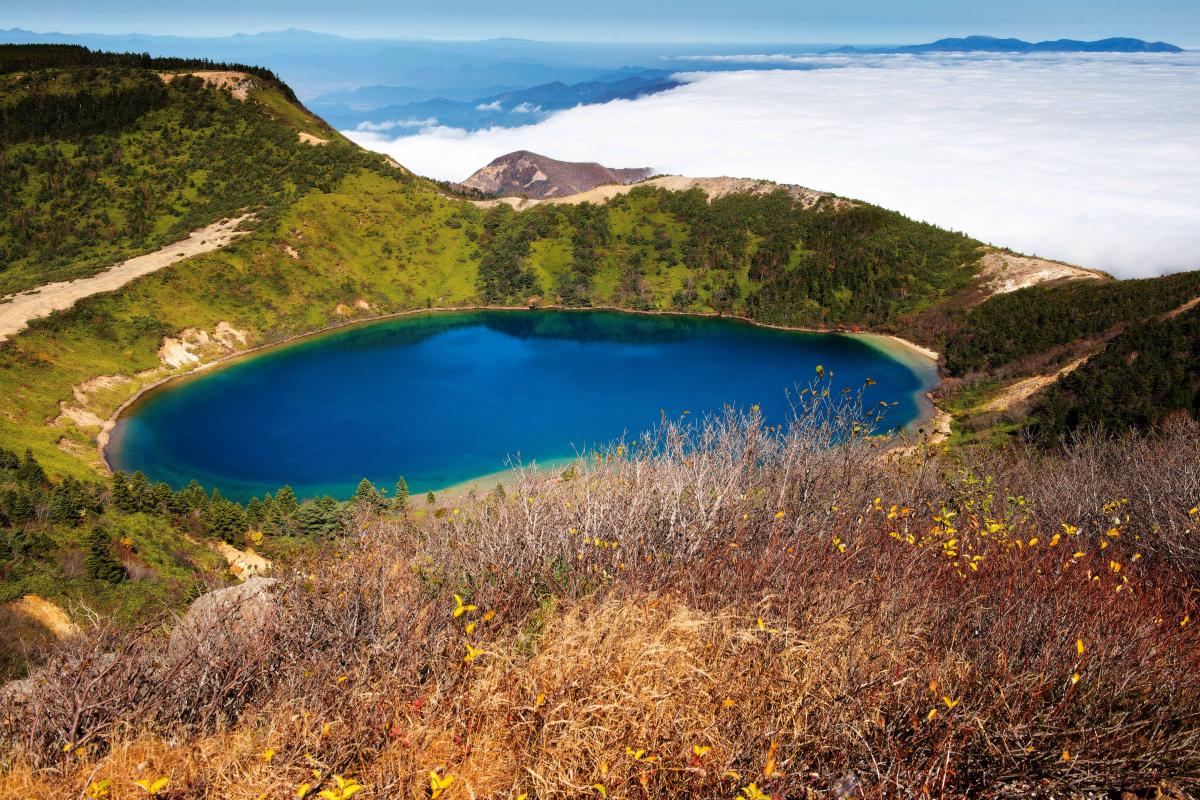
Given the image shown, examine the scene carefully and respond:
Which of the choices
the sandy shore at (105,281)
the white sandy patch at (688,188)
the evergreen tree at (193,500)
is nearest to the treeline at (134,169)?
the sandy shore at (105,281)

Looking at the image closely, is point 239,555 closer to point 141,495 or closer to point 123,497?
point 141,495

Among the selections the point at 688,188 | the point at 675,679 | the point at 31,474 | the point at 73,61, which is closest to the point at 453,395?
the point at 31,474

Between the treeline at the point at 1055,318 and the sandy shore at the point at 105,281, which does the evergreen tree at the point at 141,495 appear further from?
the treeline at the point at 1055,318

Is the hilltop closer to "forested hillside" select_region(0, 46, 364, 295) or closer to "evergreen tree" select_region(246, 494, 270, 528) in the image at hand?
"evergreen tree" select_region(246, 494, 270, 528)

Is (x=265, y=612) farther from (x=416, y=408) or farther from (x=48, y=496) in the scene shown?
(x=416, y=408)

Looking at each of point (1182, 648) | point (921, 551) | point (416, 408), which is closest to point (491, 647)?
point (921, 551)

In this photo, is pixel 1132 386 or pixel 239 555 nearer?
pixel 239 555
